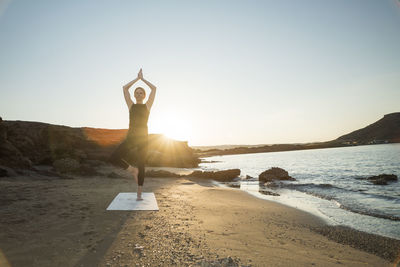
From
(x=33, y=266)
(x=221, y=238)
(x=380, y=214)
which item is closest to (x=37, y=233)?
(x=33, y=266)

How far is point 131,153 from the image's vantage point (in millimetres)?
6074

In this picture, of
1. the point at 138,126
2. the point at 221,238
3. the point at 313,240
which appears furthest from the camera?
the point at 138,126

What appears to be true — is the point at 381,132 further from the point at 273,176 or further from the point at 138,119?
the point at 138,119

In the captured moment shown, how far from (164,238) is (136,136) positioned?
3.25m

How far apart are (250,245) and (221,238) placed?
1.54 ft

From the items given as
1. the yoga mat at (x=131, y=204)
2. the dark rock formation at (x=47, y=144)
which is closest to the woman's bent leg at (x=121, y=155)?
the yoga mat at (x=131, y=204)

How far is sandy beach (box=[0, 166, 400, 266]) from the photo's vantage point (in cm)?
281

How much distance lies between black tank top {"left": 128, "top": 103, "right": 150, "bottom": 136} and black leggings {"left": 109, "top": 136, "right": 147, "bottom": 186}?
0.19 meters

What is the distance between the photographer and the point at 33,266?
97.3 inches

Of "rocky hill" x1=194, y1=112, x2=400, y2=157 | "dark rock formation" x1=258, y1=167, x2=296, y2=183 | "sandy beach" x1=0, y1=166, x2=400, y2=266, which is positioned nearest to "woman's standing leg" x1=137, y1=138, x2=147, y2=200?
"sandy beach" x1=0, y1=166, x2=400, y2=266

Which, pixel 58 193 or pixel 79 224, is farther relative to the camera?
pixel 58 193

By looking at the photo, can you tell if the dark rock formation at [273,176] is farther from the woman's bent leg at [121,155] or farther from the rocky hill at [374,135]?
the rocky hill at [374,135]

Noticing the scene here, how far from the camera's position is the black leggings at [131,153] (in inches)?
237

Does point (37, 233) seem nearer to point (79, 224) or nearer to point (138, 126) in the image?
point (79, 224)
